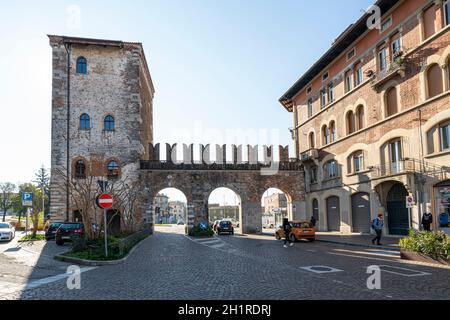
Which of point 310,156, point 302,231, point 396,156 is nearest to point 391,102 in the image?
point 396,156

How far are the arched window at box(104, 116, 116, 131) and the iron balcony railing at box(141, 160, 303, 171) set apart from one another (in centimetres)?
406

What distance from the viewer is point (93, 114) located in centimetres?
3500

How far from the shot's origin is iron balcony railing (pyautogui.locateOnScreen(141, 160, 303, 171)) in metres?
36.0

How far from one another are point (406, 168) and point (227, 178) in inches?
689

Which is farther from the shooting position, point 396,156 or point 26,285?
point 396,156

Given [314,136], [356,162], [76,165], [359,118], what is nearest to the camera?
[359,118]

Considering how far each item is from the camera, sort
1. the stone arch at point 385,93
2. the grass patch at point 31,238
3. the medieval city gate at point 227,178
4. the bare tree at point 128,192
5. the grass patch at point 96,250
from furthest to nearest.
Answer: the medieval city gate at point 227,178 < the bare tree at point 128,192 < the grass patch at point 31,238 < the stone arch at point 385,93 < the grass patch at point 96,250

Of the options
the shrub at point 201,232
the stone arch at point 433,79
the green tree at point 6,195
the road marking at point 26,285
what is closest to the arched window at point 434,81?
the stone arch at point 433,79

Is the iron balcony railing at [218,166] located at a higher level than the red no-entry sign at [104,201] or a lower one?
higher

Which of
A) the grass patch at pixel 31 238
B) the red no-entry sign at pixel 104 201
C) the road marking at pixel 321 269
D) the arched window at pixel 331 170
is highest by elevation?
the arched window at pixel 331 170

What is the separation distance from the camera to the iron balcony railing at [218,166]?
36.0m

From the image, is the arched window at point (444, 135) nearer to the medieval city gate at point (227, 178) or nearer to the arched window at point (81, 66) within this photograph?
the medieval city gate at point (227, 178)

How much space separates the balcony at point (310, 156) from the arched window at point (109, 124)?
693 inches

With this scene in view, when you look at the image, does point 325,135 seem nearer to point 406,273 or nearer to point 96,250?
point 96,250
